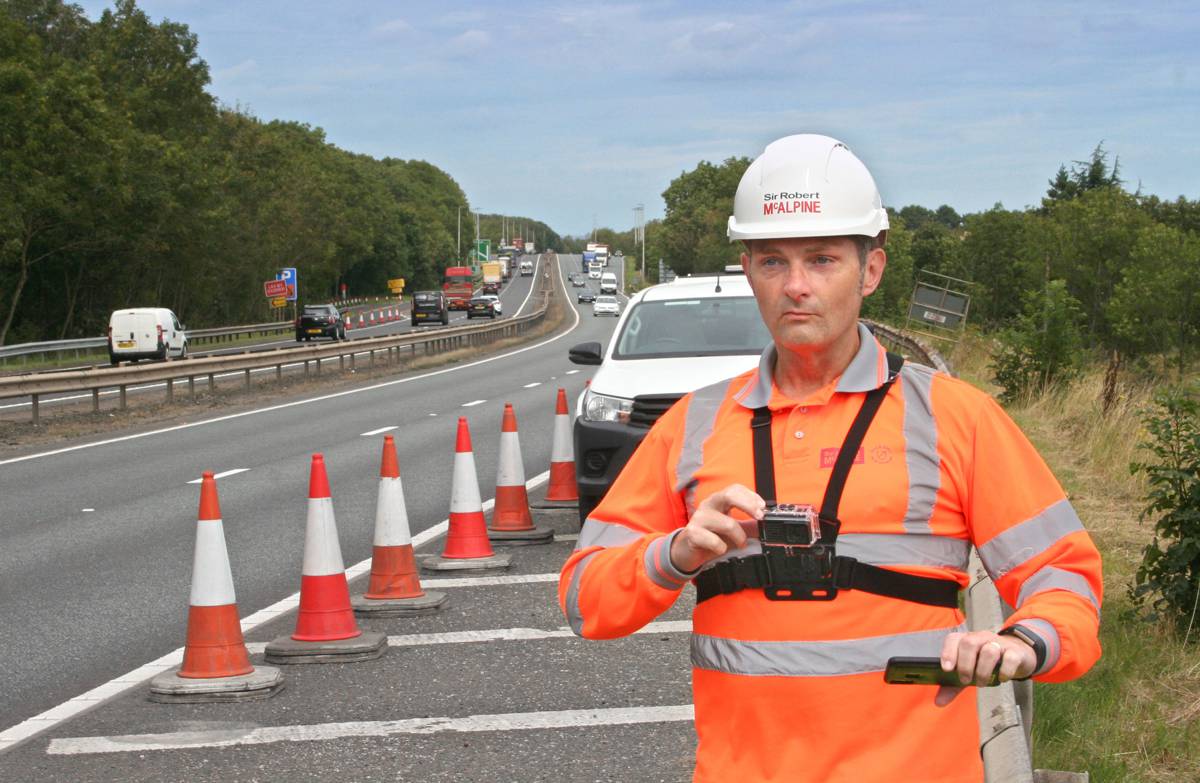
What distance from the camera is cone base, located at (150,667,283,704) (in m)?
7.34

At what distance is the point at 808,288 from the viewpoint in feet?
8.94

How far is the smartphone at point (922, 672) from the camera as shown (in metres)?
2.21

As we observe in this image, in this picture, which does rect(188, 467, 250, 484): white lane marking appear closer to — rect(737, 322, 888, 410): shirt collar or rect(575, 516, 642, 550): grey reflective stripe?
rect(575, 516, 642, 550): grey reflective stripe

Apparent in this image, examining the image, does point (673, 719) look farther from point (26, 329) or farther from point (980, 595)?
point (26, 329)

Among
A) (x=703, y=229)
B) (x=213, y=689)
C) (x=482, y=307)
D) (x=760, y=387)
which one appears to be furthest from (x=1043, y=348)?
(x=703, y=229)

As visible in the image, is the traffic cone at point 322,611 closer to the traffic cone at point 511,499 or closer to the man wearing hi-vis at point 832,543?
the traffic cone at point 511,499

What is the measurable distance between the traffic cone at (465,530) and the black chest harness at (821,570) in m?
8.27

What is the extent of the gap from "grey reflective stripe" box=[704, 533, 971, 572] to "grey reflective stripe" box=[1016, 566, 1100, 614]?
157mm

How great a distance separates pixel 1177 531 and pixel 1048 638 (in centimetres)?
627

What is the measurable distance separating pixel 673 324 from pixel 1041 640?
36.2 feet

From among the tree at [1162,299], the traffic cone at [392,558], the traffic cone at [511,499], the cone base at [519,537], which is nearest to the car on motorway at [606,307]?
the tree at [1162,299]

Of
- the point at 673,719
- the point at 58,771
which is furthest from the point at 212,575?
the point at 673,719

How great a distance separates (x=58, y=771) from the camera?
20.2ft

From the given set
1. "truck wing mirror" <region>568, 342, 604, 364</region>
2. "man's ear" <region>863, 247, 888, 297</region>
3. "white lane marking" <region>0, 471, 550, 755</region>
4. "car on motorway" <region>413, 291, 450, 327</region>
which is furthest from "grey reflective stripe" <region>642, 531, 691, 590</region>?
"car on motorway" <region>413, 291, 450, 327</region>
